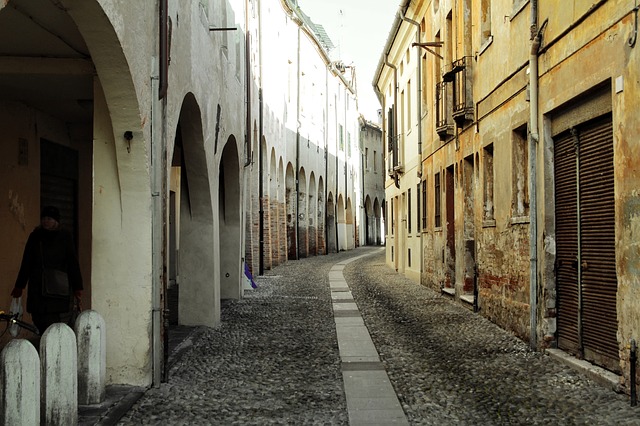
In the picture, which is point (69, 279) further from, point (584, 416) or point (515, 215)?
point (515, 215)

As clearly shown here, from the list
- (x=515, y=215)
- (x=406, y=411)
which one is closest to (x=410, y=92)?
(x=515, y=215)

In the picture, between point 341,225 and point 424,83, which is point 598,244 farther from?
point 341,225

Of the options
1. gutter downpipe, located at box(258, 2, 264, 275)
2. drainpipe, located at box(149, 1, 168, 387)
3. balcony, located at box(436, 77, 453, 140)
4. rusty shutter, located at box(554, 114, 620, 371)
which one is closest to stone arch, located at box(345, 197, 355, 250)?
gutter downpipe, located at box(258, 2, 264, 275)

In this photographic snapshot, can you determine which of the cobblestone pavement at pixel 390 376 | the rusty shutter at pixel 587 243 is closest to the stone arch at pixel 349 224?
the cobblestone pavement at pixel 390 376

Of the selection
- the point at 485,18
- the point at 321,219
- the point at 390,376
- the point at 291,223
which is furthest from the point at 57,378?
the point at 321,219

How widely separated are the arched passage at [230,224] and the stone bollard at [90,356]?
329 inches

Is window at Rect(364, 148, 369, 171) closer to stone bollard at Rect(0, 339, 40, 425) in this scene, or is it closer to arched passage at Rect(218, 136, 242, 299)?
arched passage at Rect(218, 136, 242, 299)

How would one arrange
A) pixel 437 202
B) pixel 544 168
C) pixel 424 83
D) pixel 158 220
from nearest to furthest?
pixel 158 220
pixel 544 168
pixel 437 202
pixel 424 83

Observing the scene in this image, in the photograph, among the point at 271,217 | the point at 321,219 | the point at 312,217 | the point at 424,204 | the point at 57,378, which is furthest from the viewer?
the point at 321,219

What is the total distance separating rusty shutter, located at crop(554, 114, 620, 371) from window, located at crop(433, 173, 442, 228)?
8711 mm

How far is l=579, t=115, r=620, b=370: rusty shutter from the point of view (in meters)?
7.46

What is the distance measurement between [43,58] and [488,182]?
7.49 meters

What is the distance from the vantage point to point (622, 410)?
614 cm

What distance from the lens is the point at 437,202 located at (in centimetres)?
1808
